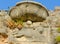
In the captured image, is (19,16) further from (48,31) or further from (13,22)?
(48,31)

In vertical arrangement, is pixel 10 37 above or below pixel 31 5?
below

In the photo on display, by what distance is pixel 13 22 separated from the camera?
37.4 feet

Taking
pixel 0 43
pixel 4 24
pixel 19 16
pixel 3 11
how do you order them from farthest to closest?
pixel 3 11
pixel 19 16
pixel 4 24
pixel 0 43

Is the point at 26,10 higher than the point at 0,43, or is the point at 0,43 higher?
the point at 26,10

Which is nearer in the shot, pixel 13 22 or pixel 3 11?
pixel 13 22

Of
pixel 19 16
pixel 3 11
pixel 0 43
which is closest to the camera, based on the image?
pixel 0 43

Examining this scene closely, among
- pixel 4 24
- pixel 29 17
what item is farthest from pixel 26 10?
pixel 4 24

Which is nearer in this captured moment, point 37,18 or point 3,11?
point 37,18

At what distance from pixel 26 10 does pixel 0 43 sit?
7.34ft

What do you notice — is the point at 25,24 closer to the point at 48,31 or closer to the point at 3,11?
the point at 48,31

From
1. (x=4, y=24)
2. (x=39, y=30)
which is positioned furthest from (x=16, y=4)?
(x=39, y=30)

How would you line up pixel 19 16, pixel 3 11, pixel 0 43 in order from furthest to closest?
1. pixel 3 11
2. pixel 19 16
3. pixel 0 43

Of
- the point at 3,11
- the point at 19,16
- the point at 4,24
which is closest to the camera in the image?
the point at 4,24

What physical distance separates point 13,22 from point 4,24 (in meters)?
0.41
